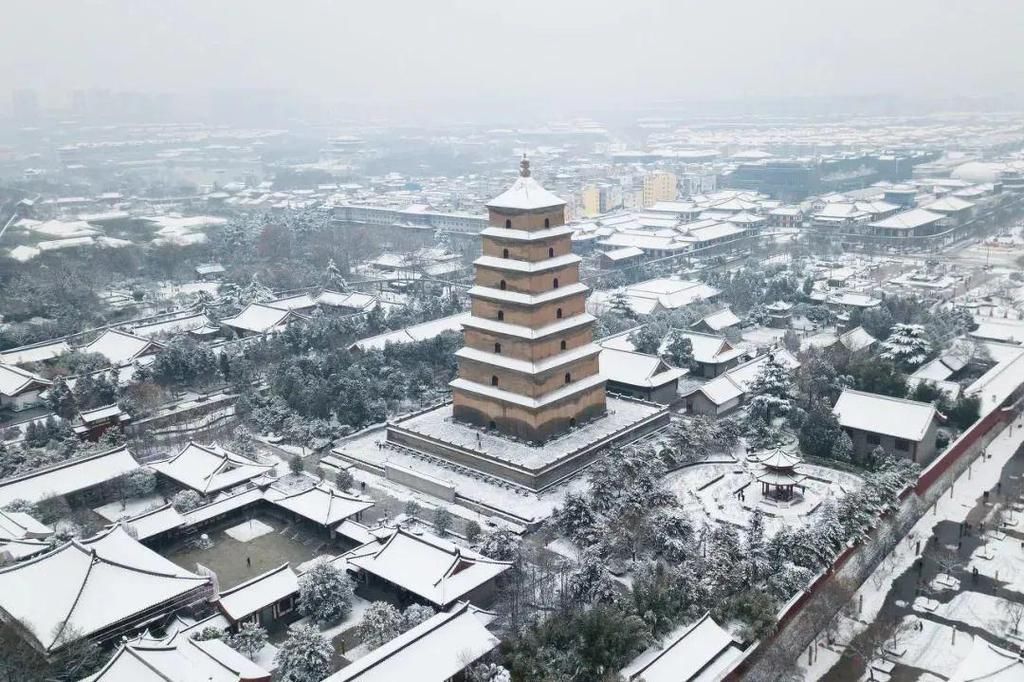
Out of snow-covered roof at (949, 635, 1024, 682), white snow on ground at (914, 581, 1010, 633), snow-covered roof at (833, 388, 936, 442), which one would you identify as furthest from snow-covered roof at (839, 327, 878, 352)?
snow-covered roof at (949, 635, 1024, 682)

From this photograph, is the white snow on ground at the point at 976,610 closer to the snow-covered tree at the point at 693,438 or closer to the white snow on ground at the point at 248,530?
the snow-covered tree at the point at 693,438

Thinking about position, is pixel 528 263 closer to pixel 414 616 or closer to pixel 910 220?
pixel 414 616

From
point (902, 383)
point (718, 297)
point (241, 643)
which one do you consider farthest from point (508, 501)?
point (718, 297)

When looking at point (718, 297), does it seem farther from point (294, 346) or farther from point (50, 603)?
point (50, 603)

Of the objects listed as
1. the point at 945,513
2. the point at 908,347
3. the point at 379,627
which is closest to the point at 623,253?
the point at 908,347

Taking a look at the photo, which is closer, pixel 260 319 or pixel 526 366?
pixel 526 366
